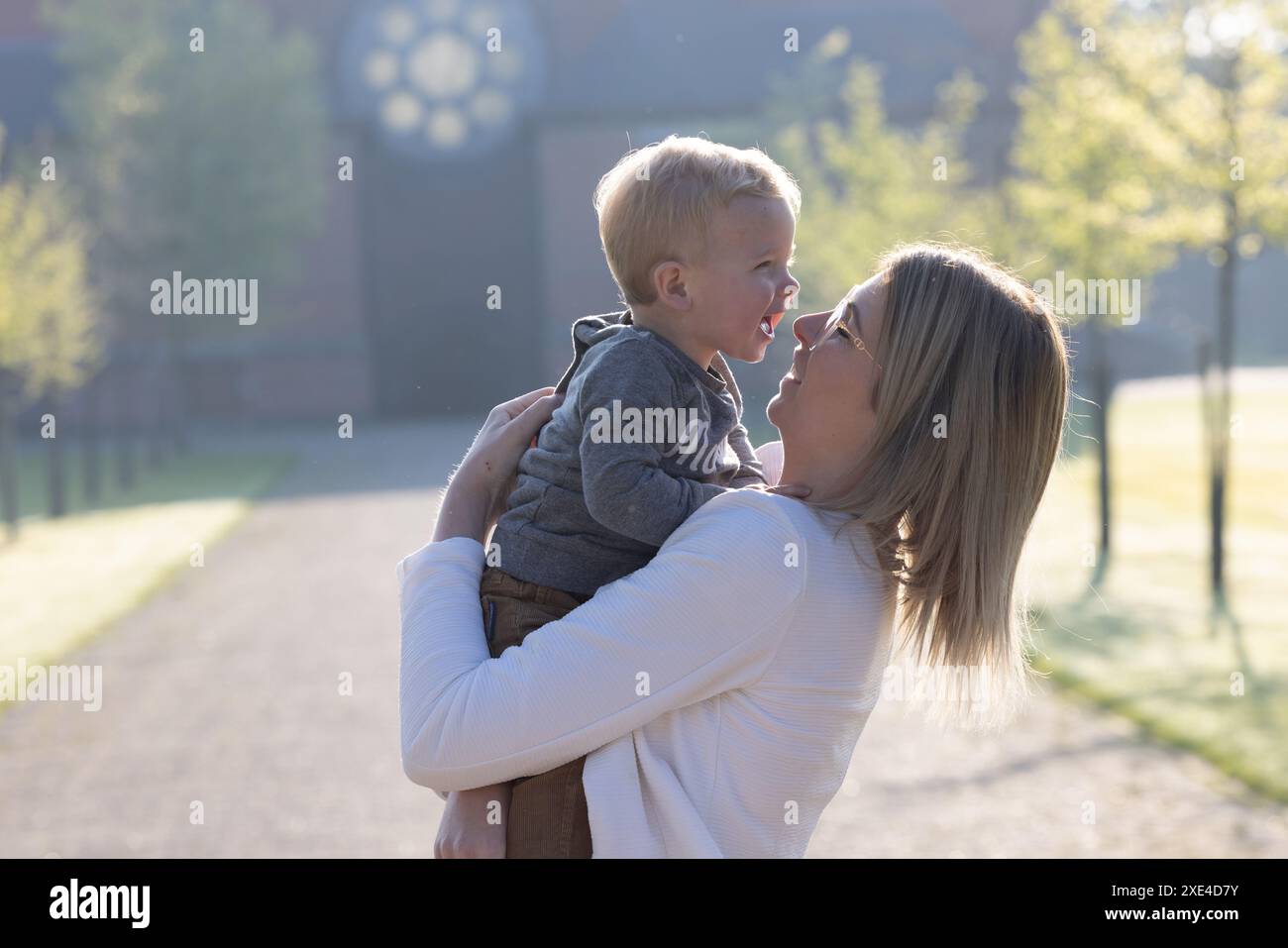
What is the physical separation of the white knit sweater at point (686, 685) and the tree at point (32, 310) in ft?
54.0

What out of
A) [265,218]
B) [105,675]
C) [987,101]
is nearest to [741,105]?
[987,101]

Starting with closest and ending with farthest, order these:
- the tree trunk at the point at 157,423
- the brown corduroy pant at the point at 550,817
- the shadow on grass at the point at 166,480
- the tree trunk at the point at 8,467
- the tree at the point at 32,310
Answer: the brown corduroy pant at the point at 550,817 → the tree trunk at the point at 8,467 → the tree at the point at 32,310 → the shadow on grass at the point at 166,480 → the tree trunk at the point at 157,423

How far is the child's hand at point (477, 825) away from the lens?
2162mm

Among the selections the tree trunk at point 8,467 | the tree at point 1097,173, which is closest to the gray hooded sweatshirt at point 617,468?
the tree at point 1097,173

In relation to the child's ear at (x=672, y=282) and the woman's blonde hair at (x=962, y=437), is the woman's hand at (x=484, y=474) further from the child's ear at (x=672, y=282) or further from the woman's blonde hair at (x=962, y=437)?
the woman's blonde hair at (x=962, y=437)

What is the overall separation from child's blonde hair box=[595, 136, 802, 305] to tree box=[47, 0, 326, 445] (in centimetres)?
2645

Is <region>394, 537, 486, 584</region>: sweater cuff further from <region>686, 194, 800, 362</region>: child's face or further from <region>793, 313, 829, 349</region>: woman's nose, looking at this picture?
<region>793, 313, 829, 349</region>: woman's nose

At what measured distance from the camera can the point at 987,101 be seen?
30.6 metres

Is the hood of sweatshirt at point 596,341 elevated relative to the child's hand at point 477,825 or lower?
elevated

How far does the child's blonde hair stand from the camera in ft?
7.77

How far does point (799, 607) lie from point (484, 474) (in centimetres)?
64

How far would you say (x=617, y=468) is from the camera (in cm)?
220
